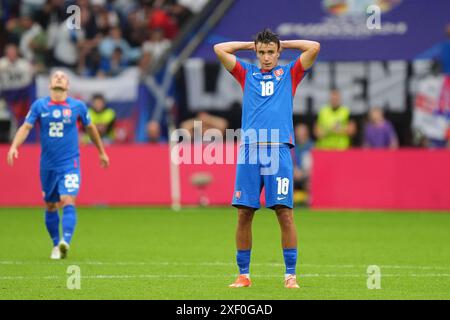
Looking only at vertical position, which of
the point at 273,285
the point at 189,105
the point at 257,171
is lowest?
the point at 273,285

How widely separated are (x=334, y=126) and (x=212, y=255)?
9.42 metres

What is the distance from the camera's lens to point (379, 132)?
24031 millimetres

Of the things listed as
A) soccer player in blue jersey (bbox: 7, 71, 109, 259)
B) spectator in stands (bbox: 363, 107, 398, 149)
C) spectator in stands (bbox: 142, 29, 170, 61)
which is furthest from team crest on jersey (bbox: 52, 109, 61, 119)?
spectator in stands (bbox: 142, 29, 170, 61)

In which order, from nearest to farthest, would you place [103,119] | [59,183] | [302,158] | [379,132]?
[59,183], [379,132], [302,158], [103,119]

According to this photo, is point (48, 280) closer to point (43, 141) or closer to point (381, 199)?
point (43, 141)

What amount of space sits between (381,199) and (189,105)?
17.9 feet

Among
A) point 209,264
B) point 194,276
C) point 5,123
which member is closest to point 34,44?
point 5,123

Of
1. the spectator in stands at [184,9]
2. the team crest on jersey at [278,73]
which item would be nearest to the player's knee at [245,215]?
the team crest on jersey at [278,73]

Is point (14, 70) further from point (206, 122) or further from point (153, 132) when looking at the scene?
point (206, 122)

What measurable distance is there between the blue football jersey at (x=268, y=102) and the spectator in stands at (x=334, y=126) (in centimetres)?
1222

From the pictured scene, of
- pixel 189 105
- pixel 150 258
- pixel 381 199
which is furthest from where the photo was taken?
pixel 189 105

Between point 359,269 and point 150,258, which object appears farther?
point 150,258
